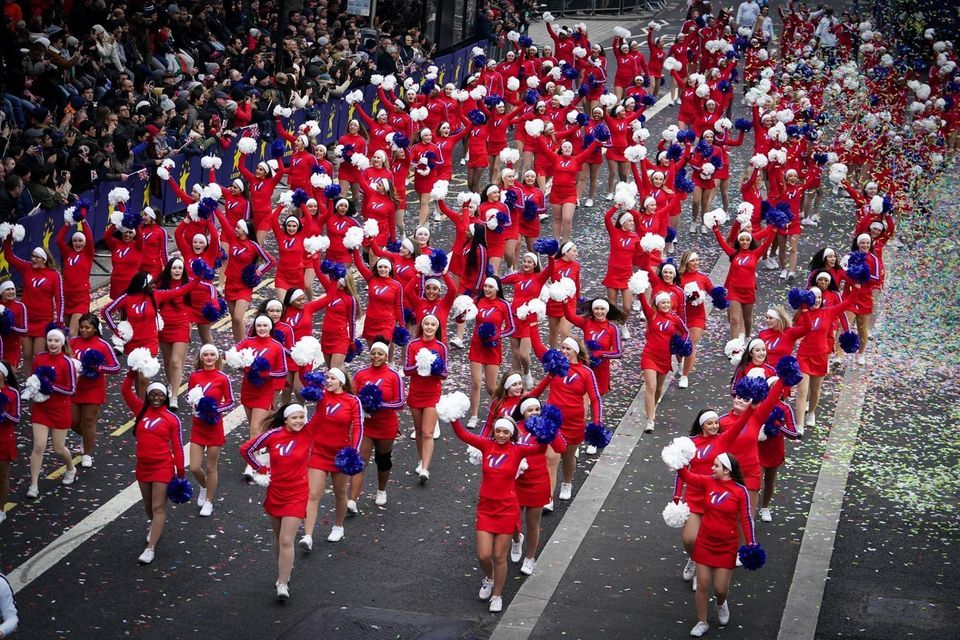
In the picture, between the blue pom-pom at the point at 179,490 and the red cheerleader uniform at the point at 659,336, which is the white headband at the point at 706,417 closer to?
the red cheerleader uniform at the point at 659,336

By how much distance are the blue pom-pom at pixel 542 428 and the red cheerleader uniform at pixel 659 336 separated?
3.94 metres

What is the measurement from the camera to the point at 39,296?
14500mm

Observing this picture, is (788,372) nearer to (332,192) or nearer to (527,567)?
(527,567)

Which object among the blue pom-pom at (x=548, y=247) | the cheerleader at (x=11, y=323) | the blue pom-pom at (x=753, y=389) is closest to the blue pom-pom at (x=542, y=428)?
the blue pom-pom at (x=753, y=389)

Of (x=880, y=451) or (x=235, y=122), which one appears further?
(x=235, y=122)

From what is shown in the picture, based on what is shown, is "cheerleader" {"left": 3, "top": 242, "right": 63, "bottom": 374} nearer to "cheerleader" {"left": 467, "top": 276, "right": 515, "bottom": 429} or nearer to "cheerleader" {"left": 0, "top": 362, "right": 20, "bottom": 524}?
"cheerleader" {"left": 0, "top": 362, "right": 20, "bottom": 524}

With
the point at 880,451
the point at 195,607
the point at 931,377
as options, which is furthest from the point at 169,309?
the point at 931,377

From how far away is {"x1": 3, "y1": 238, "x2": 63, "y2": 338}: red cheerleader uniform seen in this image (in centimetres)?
1449

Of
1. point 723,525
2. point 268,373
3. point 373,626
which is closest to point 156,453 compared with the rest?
point 268,373

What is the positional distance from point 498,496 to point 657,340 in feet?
Result: 13.9

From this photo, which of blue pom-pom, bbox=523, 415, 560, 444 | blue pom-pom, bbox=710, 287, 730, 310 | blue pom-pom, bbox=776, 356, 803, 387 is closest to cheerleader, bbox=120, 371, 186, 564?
blue pom-pom, bbox=523, 415, 560, 444

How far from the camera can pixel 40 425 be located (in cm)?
1223

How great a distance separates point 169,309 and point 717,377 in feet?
20.2

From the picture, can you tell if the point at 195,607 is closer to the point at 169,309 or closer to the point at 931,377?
the point at 169,309
